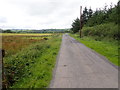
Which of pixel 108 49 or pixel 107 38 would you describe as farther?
pixel 107 38

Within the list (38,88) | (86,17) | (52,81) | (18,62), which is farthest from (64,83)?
(86,17)

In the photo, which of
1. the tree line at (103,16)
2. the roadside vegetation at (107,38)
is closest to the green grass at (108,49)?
the roadside vegetation at (107,38)

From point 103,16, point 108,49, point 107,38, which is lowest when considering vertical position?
point 108,49

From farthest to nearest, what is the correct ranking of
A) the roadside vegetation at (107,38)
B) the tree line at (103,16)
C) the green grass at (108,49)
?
the tree line at (103,16)
the roadside vegetation at (107,38)
the green grass at (108,49)

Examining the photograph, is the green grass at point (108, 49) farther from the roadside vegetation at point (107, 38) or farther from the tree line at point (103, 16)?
the tree line at point (103, 16)

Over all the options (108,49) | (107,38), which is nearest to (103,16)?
(107,38)

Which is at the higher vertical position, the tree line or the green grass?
the tree line

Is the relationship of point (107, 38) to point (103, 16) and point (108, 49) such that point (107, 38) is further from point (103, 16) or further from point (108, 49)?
point (103, 16)

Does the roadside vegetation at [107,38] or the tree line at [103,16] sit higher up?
the tree line at [103,16]

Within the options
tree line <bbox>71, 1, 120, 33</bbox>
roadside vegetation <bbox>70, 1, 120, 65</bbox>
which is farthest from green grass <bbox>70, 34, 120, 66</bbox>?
tree line <bbox>71, 1, 120, 33</bbox>

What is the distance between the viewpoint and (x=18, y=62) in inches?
404

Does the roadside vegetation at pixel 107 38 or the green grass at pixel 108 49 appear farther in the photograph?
the roadside vegetation at pixel 107 38

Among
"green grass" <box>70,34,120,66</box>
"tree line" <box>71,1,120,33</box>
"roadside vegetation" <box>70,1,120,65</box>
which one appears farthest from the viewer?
"tree line" <box>71,1,120,33</box>

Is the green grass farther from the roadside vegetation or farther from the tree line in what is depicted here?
the tree line
